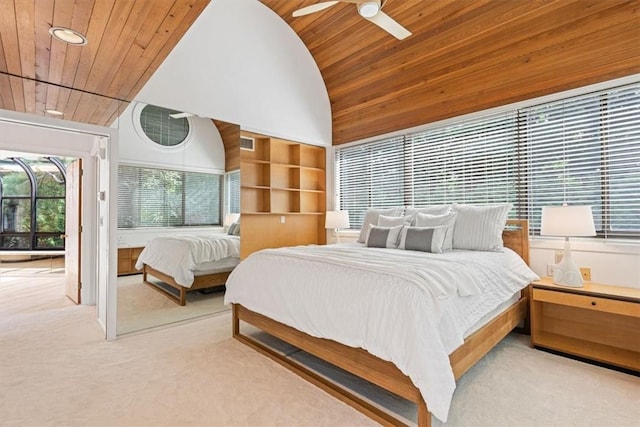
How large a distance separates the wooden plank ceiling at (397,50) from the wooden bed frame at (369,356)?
221 centimetres

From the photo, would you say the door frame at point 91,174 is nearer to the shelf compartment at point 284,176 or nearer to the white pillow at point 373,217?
the shelf compartment at point 284,176

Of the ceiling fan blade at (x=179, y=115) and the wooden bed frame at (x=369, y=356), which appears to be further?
the ceiling fan blade at (x=179, y=115)

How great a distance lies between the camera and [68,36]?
91.7 inches

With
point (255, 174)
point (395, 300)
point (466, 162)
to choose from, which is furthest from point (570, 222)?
point (255, 174)

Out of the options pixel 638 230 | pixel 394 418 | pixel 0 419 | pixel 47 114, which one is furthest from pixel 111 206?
pixel 638 230

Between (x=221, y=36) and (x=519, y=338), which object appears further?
(x=221, y=36)

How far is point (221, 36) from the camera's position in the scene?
388 centimetres

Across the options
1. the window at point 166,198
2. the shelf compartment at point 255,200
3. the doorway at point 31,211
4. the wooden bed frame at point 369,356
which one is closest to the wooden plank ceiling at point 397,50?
the window at point 166,198

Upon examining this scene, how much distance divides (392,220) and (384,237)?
371mm

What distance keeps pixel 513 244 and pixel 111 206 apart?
4.09 metres

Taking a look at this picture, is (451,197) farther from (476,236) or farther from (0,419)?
(0,419)

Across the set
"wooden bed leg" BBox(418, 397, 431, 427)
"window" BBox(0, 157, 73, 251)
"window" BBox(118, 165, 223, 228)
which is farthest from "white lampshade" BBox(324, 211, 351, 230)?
"window" BBox(0, 157, 73, 251)

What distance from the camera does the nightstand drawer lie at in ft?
7.41

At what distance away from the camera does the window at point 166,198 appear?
3234 millimetres
